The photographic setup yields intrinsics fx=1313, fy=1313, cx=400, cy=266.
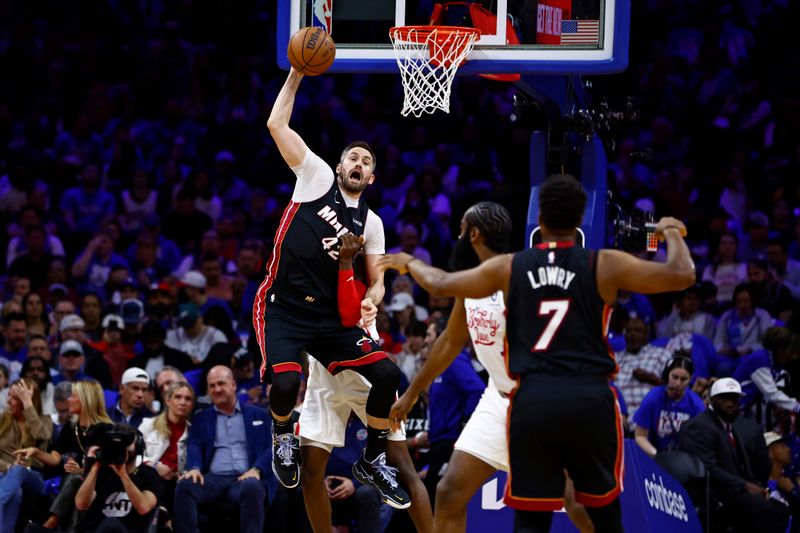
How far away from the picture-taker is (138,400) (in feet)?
38.7

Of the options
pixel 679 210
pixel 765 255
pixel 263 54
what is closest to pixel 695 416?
pixel 765 255

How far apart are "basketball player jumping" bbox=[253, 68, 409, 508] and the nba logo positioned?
1594 millimetres

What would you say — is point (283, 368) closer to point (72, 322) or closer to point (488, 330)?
point (488, 330)

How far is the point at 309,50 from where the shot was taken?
8086 mm

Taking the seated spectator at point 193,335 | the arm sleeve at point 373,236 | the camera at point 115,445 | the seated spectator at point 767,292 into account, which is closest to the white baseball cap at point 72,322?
the seated spectator at point 193,335

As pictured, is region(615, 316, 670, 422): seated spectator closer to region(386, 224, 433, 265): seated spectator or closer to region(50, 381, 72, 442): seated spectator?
region(386, 224, 433, 265): seated spectator

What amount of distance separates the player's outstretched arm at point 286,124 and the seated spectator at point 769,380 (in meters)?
6.33

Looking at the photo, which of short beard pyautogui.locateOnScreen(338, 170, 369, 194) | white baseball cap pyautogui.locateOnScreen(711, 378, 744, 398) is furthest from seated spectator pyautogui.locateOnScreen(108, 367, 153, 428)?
white baseball cap pyautogui.locateOnScreen(711, 378, 744, 398)

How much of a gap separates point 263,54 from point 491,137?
4.33 m

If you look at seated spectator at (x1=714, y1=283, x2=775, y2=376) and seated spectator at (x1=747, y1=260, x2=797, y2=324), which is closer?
seated spectator at (x1=714, y1=283, x2=775, y2=376)

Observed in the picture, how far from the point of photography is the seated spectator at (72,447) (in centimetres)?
1065

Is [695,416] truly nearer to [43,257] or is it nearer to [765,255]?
[765,255]

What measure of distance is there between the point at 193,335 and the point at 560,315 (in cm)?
823

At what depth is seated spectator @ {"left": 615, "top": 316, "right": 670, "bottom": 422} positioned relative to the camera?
12.9m
